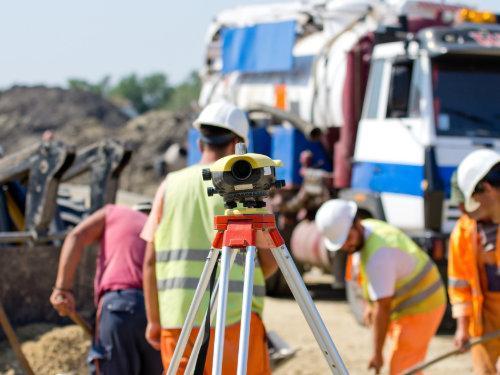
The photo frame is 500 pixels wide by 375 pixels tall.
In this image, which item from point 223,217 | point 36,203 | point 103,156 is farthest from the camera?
point 103,156

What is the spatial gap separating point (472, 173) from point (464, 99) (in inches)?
199

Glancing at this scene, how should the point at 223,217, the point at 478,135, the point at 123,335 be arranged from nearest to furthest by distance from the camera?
the point at 223,217, the point at 123,335, the point at 478,135

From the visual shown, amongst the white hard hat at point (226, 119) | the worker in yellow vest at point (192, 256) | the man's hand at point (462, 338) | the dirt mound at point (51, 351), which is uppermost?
the white hard hat at point (226, 119)

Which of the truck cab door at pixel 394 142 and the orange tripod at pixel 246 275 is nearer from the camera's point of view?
the orange tripod at pixel 246 275

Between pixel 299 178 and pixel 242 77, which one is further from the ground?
pixel 242 77

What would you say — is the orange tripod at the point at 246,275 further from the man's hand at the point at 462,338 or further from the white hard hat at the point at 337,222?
the white hard hat at the point at 337,222

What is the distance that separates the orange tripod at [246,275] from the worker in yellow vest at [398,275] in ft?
8.55

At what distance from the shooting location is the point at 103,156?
32.9ft

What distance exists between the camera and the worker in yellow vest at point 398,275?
6973 mm

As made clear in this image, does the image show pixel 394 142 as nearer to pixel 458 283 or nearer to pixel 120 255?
pixel 458 283

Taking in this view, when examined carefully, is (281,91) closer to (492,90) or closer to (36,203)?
(492,90)

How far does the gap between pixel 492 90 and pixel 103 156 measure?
3742mm

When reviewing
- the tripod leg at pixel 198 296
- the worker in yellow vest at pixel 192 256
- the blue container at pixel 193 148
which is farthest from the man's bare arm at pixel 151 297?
the blue container at pixel 193 148

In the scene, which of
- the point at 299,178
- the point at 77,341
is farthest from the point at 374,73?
the point at 77,341
